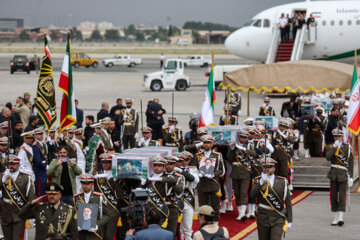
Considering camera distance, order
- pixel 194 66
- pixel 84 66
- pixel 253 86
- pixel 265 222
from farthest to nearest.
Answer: pixel 194 66 < pixel 84 66 < pixel 253 86 < pixel 265 222

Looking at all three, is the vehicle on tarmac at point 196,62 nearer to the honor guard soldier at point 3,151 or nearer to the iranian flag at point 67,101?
the iranian flag at point 67,101

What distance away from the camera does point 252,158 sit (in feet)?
46.9

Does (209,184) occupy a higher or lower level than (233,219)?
higher

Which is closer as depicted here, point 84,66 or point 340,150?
point 340,150

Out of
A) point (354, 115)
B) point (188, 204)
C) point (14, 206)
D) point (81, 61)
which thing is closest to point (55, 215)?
point (14, 206)

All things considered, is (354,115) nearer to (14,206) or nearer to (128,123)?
(128,123)

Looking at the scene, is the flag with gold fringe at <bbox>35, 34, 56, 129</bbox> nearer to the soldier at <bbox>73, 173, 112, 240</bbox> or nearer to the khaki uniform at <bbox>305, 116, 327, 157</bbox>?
the soldier at <bbox>73, 173, 112, 240</bbox>

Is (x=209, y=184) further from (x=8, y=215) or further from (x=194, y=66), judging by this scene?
(x=194, y=66)

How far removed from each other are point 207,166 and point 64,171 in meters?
2.74

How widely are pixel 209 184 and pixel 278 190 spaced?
253cm

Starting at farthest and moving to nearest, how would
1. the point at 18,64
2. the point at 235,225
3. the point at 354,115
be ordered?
1. the point at 18,64
2. the point at 354,115
3. the point at 235,225

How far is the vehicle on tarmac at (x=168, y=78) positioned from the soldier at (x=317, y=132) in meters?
20.5

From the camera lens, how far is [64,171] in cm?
1209

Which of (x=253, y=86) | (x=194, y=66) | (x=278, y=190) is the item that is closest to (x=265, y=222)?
(x=278, y=190)
